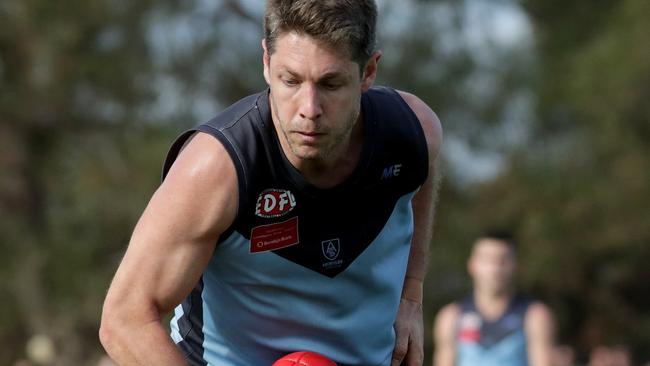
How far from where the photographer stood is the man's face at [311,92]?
460 centimetres

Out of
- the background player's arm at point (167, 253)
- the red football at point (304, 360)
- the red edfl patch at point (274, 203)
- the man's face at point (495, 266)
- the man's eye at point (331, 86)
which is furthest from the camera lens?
the man's face at point (495, 266)

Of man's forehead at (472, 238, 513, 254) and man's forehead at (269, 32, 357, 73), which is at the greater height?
man's forehead at (269, 32, 357, 73)

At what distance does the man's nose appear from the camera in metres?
4.59

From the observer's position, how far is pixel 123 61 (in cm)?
2642

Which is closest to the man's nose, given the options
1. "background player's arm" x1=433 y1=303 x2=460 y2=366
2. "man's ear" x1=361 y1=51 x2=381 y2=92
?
"man's ear" x1=361 y1=51 x2=381 y2=92

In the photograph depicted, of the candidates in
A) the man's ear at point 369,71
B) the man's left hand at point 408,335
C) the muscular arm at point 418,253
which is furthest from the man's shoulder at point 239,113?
the man's left hand at point 408,335

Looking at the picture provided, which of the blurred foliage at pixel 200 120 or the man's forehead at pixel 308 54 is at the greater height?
the man's forehead at pixel 308 54

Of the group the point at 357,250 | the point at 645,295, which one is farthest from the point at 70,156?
the point at 357,250

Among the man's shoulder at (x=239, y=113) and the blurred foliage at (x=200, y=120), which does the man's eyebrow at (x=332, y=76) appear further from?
the blurred foliage at (x=200, y=120)

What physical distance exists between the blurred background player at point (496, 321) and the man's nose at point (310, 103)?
682 centimetres

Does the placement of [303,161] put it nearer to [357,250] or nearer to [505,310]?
[357,250]

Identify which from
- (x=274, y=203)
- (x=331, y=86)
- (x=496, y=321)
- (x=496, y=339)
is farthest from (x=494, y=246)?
(x=331, y=86)

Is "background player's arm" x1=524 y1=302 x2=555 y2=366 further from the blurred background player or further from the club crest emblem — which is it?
the club crest emblem

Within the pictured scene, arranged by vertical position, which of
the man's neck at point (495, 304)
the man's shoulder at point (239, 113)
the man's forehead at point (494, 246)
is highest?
the man's shoulder at point (239, 113)
